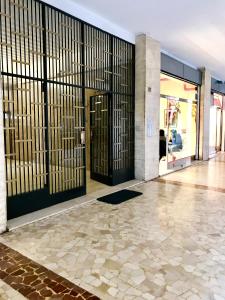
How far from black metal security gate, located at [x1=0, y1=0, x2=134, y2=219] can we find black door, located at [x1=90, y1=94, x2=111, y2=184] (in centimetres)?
21

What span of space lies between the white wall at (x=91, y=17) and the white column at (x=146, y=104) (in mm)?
437

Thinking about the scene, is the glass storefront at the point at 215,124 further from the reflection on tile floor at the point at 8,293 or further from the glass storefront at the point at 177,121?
the reflection on tile floor at the point at 8,293

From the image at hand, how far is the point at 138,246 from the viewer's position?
312 cm

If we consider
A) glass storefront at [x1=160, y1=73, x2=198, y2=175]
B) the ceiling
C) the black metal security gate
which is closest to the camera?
the black metal security gate

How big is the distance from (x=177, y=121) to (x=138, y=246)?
5810 mm

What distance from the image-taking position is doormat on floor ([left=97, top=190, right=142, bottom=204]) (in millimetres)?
4938

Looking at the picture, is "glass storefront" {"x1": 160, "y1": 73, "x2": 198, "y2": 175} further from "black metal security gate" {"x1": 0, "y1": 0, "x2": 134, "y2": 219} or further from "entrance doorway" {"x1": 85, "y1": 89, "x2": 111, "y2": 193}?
"black metal security gate" {"x1": 0, "y1": 0, "x2": 134, "y2": 219}

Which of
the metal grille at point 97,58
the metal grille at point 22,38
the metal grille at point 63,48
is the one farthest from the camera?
the metal grille at point 97,58

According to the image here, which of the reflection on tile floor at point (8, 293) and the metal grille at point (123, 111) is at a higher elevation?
the metal grille at point (123, 111)

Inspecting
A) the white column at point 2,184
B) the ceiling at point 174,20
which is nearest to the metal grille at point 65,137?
the white column at point 2,184

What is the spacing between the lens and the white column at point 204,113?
9.70 metres

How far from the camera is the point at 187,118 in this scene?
905cm

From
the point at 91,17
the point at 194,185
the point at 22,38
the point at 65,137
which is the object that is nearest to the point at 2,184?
the point at 65,137

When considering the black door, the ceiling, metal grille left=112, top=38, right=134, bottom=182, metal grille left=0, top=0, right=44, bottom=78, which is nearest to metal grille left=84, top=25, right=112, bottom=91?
metal grille left=112, top=38, right=134, bottom=182
